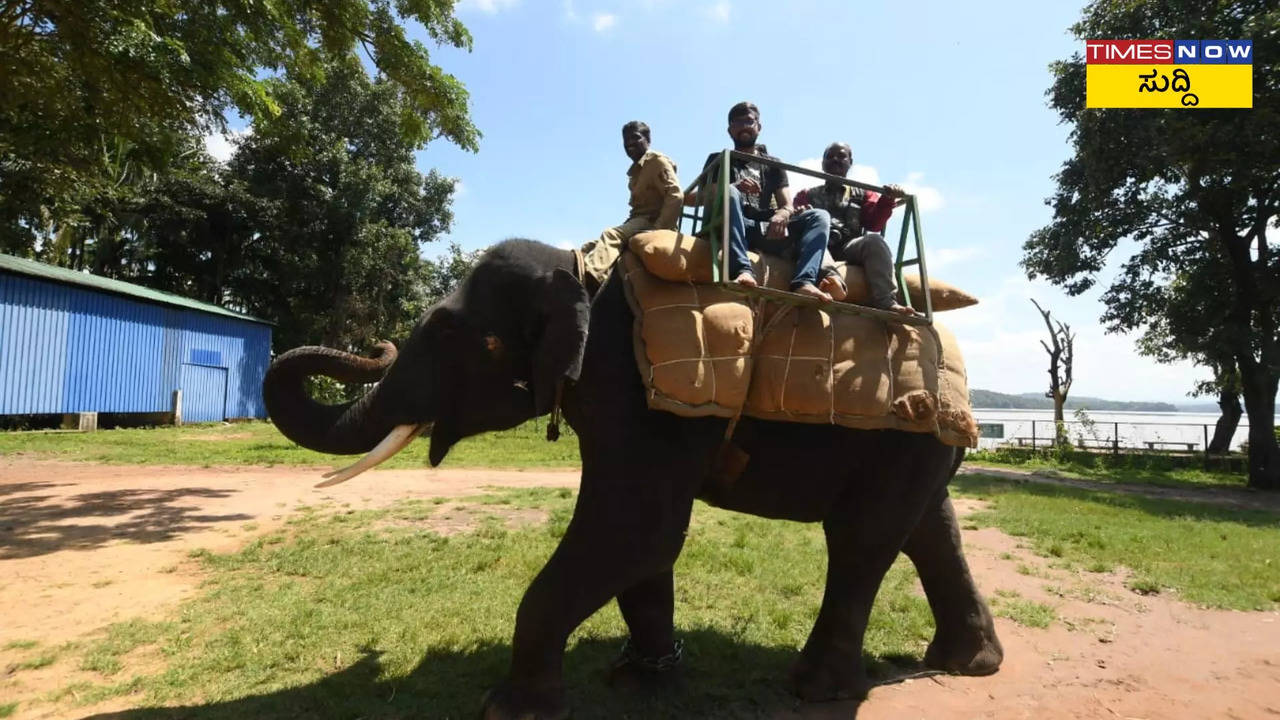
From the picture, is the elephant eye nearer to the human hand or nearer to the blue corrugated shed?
the human hand

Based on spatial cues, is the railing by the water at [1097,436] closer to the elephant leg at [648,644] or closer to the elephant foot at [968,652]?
the elephant foot at [968,652]

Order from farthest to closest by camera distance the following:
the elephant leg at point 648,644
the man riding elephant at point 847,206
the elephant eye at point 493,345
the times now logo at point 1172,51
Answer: the times now logo at point 1172,51 → the man riding elephant at point 847,206 → the elephant leg at point 648,644 → the elephant eye at point 493,345

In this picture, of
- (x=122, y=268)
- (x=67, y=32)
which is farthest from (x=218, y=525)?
(x=122, y=268)

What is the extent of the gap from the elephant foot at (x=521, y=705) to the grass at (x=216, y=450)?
8911 millimetres

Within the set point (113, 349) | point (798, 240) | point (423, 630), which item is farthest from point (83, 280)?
point (798, 240)

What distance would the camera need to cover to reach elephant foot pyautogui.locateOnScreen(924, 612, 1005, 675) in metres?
4.11

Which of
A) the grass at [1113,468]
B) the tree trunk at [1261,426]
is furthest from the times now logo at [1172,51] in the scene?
the grass at [1113,468]

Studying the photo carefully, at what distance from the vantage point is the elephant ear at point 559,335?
10.3 feet

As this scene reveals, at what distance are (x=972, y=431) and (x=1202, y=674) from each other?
2.42 metres

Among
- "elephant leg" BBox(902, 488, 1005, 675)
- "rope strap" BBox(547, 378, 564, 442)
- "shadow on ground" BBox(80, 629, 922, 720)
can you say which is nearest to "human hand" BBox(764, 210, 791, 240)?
"rope strap" BBox(547, 378, 564, 442)

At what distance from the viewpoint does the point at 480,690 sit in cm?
354

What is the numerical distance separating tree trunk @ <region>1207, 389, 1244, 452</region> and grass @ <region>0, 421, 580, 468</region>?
22.1m

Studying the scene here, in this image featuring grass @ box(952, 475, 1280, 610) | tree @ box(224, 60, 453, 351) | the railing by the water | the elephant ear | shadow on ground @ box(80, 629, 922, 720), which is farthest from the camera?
tree @ box(224, 60, 453, 351)

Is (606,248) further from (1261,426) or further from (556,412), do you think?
(1261,426)
